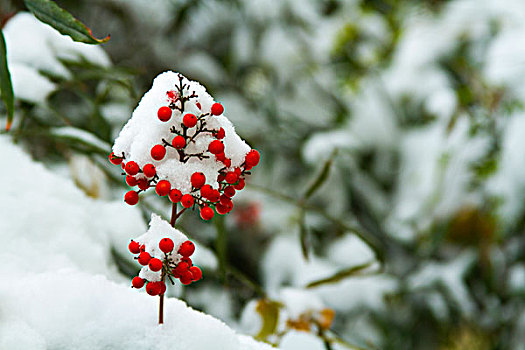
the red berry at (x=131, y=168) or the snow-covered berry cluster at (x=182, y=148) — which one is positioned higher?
the snow-covered berry cluster at (x=182, y=148)

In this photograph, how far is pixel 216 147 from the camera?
25cm

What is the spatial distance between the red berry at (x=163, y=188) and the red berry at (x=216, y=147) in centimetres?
3

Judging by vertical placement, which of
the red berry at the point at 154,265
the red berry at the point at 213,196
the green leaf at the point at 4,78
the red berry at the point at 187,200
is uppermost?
the green leaf at the point at 4,78

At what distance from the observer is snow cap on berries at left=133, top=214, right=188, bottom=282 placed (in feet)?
0.85

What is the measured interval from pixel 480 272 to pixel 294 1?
807 mm

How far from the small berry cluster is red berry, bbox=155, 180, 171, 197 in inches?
0.9

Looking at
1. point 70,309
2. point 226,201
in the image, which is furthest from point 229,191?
point 70,309

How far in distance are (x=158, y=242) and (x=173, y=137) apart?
6cm

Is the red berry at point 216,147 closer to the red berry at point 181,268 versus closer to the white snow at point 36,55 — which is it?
the red berry at point 181,268

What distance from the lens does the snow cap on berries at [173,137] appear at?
259 millimetres

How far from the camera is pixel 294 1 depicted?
131 centimetres

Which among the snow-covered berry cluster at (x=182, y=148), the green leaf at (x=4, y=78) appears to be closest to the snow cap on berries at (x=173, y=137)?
the snow-covered berry cluster at (x=182, y=148)

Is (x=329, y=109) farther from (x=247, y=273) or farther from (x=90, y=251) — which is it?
(x=90, y=251)

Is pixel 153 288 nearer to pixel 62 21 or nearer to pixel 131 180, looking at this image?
pixel 131 180
